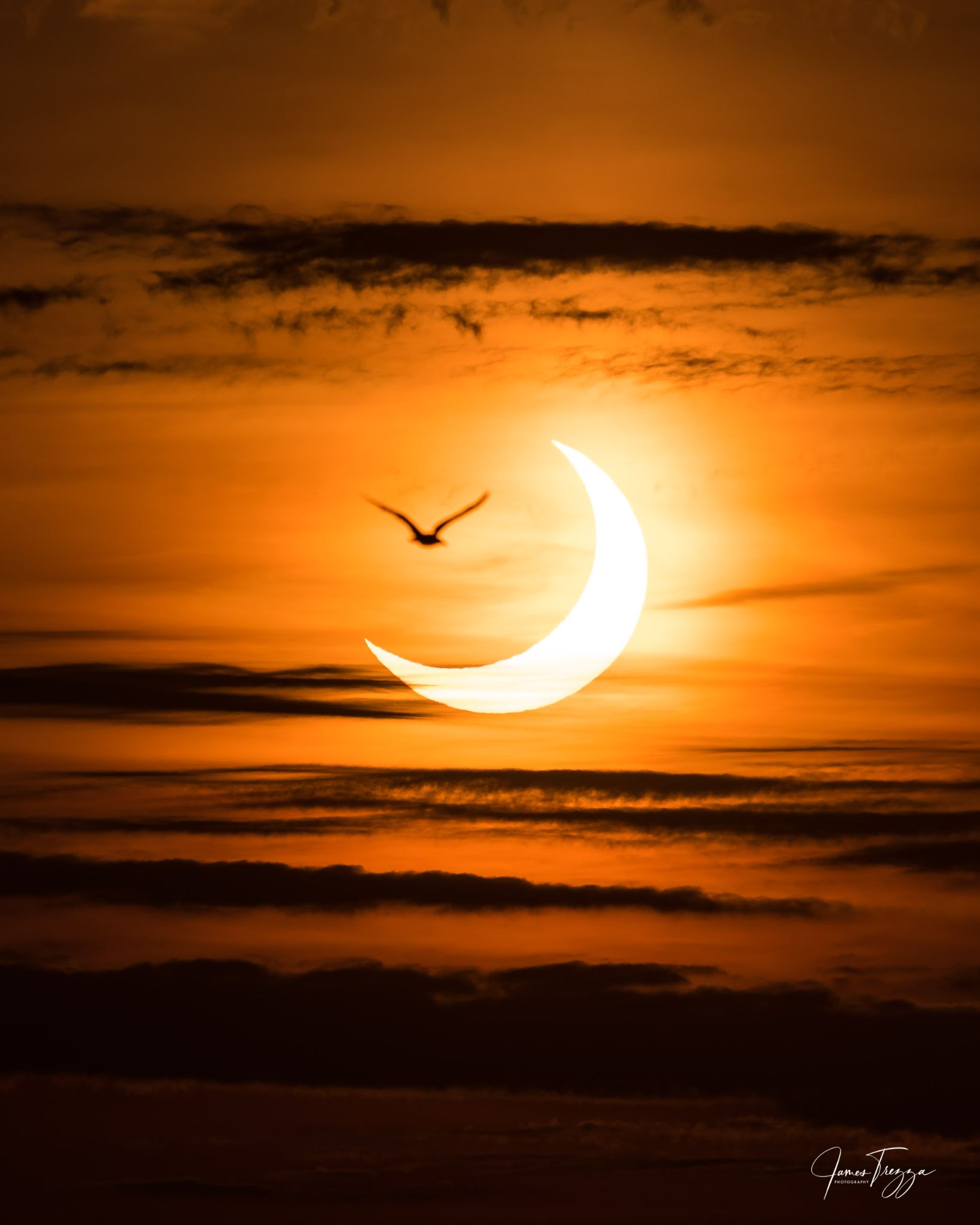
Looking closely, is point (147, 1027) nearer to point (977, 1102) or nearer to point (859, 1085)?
point (859, 1085)

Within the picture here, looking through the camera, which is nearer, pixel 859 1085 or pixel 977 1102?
pixel 859 1085

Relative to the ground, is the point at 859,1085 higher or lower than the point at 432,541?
lower

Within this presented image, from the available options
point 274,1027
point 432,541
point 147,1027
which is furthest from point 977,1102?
point 432,541

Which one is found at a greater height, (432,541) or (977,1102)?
(432,541)

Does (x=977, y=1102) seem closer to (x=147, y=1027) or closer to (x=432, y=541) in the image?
(x=147, y=1027)

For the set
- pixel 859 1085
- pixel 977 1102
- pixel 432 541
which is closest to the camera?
pixel 432 541

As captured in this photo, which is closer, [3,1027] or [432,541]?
[432,541]

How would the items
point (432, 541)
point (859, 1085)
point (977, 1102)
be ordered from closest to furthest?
point (432, 541) → point (859, 1085) → point (977, 1102)

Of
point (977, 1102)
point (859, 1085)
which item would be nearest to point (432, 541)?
point (859, 1085)
